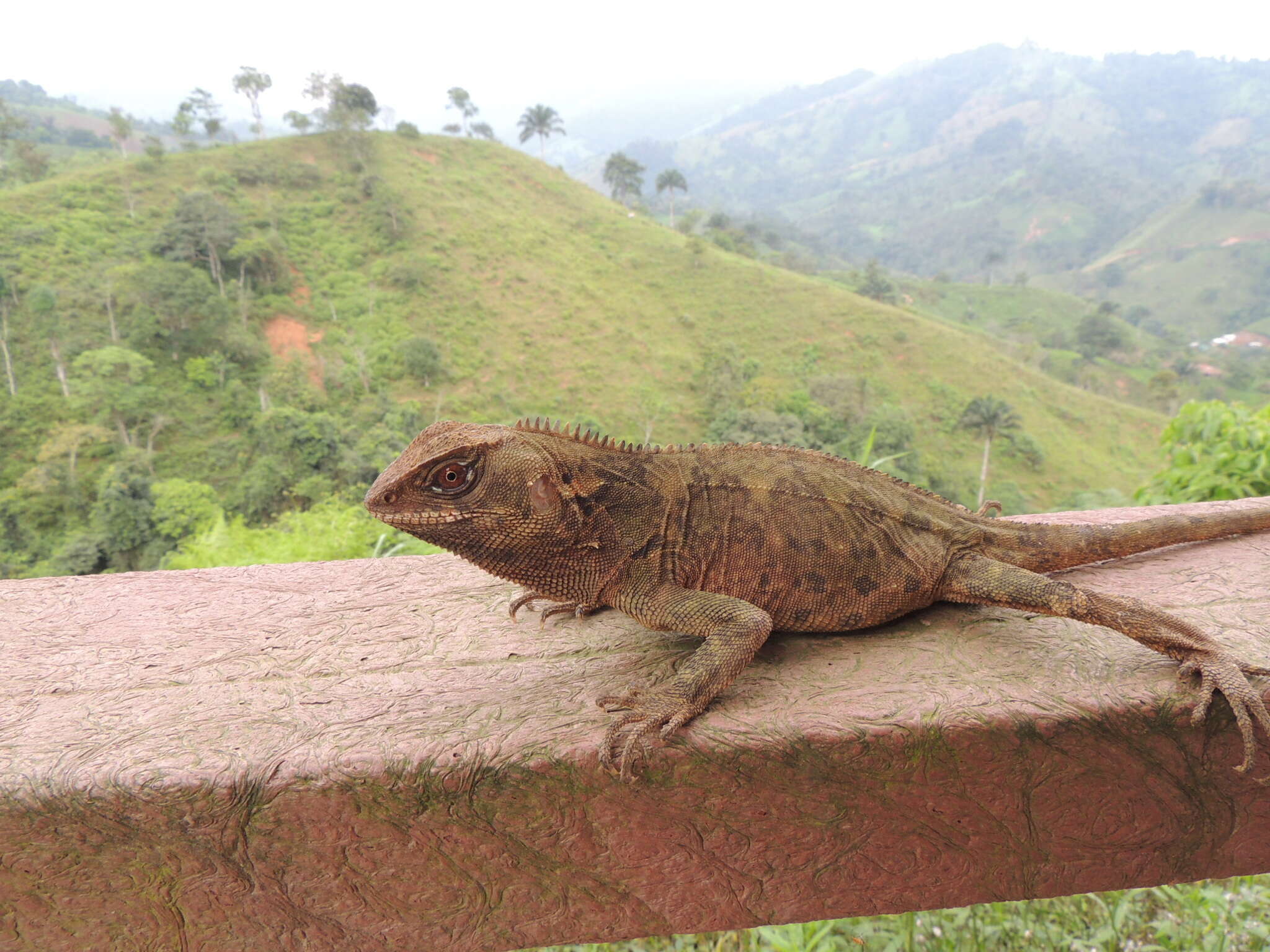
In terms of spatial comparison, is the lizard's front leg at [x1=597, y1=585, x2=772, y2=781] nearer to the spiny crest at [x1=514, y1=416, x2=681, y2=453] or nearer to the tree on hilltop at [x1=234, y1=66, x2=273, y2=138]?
the spiny crest at [x1=514, y1=416, x2=681, y2=453]

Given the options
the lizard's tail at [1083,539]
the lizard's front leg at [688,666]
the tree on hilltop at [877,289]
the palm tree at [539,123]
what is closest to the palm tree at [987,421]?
the tree on hilltop at [877,289]

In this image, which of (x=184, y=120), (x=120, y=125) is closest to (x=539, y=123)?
(x=184, y=120)

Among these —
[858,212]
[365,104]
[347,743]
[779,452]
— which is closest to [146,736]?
[347,743]

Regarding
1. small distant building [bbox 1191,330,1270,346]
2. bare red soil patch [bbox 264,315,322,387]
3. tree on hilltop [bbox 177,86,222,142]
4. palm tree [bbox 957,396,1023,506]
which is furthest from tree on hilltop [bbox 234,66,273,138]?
small distant building [bbox 1191,330,1270,346]

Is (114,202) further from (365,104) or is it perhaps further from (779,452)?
(779,452)

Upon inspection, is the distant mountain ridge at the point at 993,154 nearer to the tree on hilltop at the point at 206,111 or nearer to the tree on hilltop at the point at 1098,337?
the tree on hilltop at the point at 1098,337

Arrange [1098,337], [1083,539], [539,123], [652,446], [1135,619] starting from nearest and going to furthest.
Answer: [1135,619] < [652,446] < [1083,539] < [1098,337] < [539,123]

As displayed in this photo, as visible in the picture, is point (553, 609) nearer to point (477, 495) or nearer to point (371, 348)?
point (477, 495)
